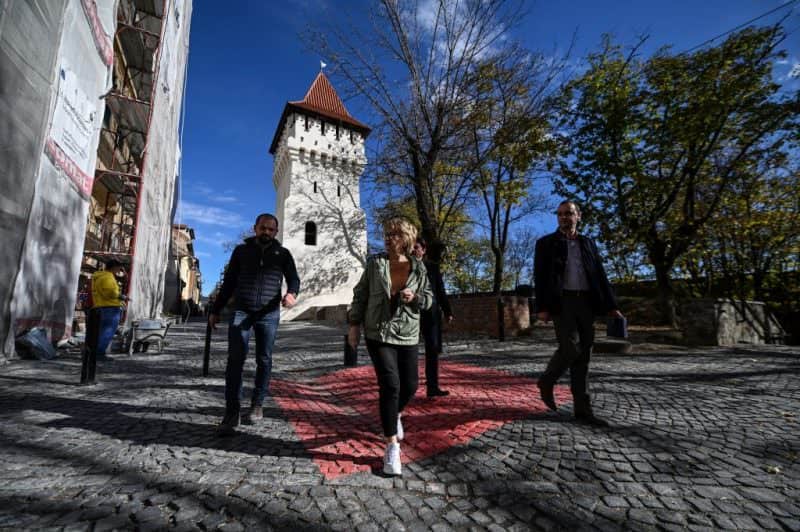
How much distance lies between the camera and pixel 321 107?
2944 cm

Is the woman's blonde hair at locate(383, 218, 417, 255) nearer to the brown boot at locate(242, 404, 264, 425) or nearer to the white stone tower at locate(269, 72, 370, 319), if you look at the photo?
the brown boot at locate(242, 404, 264, 425)

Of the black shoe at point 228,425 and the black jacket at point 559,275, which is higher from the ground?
the black jacket at point 559,275

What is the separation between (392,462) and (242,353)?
1.52 m

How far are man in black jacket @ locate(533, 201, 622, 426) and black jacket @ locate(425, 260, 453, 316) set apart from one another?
1.30 metres

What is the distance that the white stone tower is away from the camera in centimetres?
2692

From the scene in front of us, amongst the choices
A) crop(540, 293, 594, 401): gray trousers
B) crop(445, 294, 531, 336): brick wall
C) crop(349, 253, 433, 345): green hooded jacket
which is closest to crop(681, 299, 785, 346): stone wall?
crop(445, 294, 531, 336): brick wall

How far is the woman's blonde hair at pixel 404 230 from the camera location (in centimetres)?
262

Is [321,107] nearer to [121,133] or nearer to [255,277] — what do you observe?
[121,133]

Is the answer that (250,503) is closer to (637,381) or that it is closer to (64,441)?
(64,441)

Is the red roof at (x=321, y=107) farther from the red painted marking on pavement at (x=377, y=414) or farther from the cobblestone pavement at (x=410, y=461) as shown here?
the cobblestone pavement at (x=410, y=461)

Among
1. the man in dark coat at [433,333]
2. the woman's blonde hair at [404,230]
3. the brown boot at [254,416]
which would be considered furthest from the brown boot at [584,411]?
the brown boot at [254,416]

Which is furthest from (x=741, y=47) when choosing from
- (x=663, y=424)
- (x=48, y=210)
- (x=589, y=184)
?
(x=48, y=210)

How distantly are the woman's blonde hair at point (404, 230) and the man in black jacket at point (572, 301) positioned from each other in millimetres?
1273

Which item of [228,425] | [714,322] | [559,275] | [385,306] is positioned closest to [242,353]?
[228,425]
